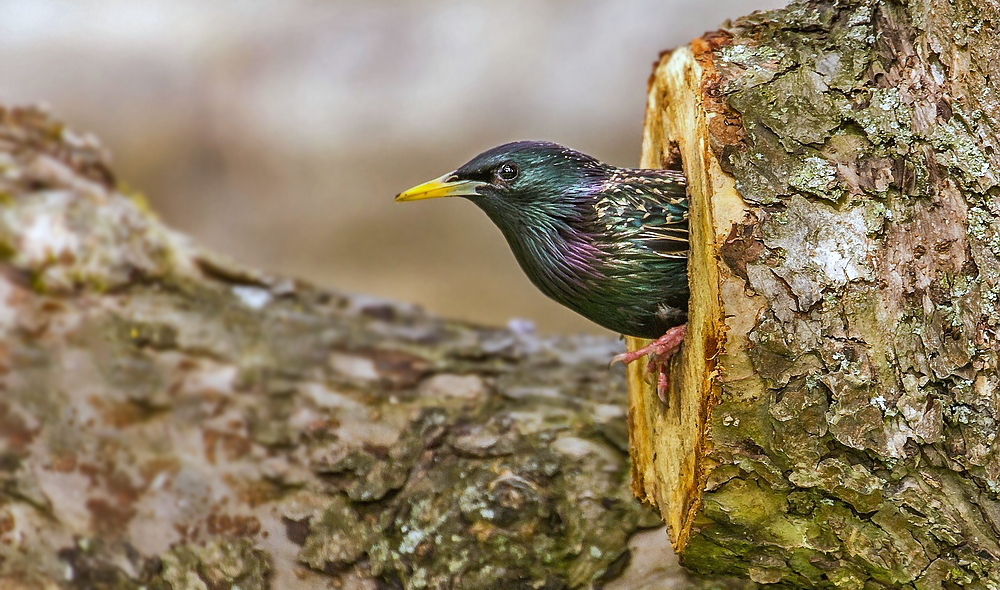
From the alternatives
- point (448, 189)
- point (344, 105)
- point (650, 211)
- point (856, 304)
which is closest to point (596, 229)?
point (650, 211)

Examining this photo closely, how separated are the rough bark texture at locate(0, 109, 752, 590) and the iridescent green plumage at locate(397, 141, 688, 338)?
68cm

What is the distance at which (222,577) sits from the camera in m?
2.87

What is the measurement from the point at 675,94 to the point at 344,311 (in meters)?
1.85

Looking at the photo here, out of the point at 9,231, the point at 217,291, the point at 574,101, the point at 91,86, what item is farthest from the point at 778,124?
the point at 91,86

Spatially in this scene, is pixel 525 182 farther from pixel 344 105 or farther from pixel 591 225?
pixel 344 105

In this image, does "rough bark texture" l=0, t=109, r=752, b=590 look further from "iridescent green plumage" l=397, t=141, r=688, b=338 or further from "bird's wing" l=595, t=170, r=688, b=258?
"bird's wing" l=595, t=170, r=688, b=258

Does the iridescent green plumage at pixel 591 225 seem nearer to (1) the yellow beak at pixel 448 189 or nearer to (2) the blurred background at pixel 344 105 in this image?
(1) the yellow beak at pixel 448 189

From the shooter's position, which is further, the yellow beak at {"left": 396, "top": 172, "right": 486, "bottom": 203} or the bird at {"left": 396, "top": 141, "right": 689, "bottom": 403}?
the yellow beak at {"left": 396, "top": 172, "right": 486, "bottom": 203}

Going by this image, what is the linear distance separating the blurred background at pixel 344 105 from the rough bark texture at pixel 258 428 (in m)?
3.84

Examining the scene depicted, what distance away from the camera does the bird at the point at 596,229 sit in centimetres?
241

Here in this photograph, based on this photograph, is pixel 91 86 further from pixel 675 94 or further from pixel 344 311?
pixel 675 94

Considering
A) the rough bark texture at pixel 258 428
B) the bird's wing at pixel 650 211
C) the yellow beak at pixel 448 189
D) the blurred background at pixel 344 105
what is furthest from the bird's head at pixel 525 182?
the blurred background at pixel 344 105

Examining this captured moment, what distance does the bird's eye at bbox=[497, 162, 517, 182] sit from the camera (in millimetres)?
2609

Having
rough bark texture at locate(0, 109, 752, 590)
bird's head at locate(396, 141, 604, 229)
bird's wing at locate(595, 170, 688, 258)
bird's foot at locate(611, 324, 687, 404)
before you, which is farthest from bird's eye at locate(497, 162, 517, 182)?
rough bark texture at locate(0, 109, 752, 590)
